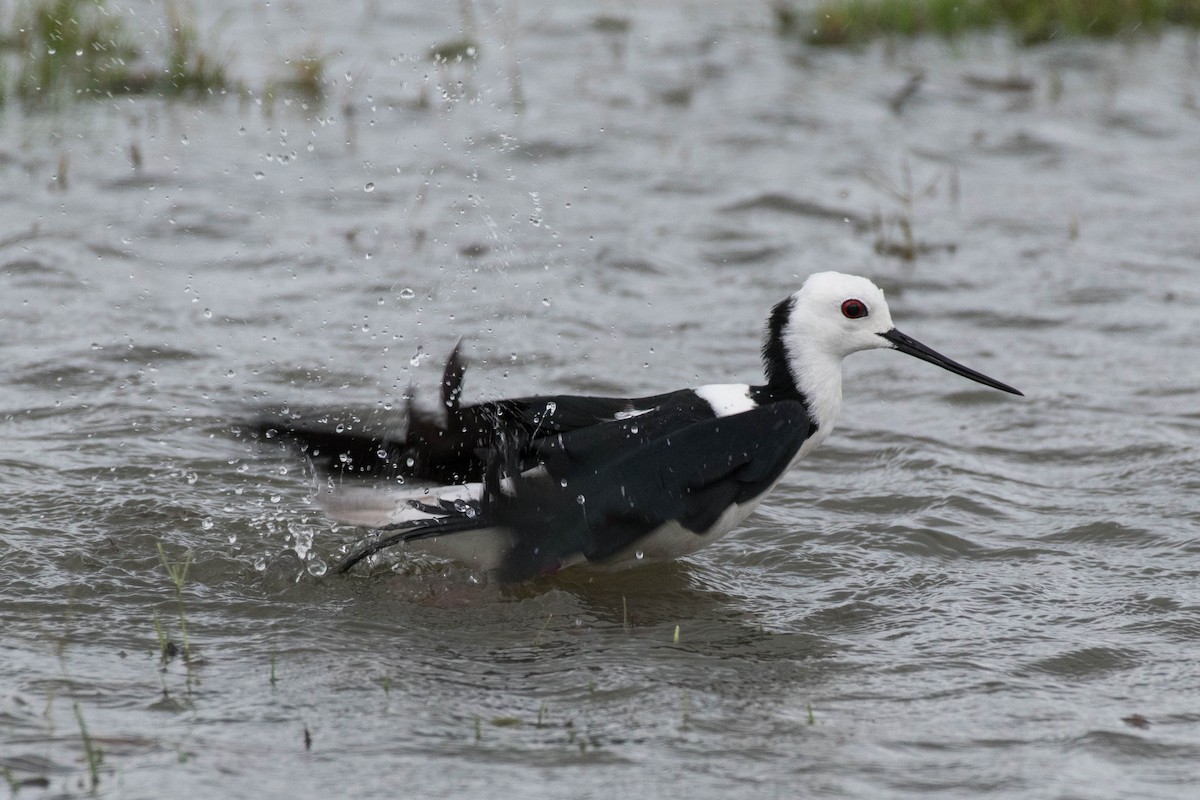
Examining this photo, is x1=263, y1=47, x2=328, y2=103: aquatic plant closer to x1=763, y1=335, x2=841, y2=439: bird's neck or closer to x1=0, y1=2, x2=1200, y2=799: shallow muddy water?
x1=0, y1=2, x2=1200, y2=799: shallow muddy water

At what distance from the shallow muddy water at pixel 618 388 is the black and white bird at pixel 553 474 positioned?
188 millimetres

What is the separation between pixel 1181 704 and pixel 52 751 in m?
2.76

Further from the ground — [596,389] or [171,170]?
[171,170]

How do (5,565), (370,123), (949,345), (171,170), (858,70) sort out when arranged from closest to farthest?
(5,565) < (949,345) < (171,170) < (370,123) < (858,70)

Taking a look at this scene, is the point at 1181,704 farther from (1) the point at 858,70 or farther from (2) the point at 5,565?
(1) the point at 858,70

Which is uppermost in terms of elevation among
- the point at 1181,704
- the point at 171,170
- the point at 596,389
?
the point at 171,170

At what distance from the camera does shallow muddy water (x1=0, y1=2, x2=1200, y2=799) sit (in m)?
3.98

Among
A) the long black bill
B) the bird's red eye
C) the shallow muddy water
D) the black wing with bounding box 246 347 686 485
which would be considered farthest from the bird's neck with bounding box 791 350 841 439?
the black wing with bounding box 246 347 686 485

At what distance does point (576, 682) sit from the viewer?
4.31 metres

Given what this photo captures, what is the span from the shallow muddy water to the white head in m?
0.56

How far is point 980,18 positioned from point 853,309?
6.87 metres

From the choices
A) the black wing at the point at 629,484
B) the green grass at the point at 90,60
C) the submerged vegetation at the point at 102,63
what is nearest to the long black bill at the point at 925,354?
the black wing at the point at 629,484

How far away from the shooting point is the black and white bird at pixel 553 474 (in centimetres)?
491

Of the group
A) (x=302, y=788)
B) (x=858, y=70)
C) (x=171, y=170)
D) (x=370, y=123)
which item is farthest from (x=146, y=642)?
(x=858, y=70)
